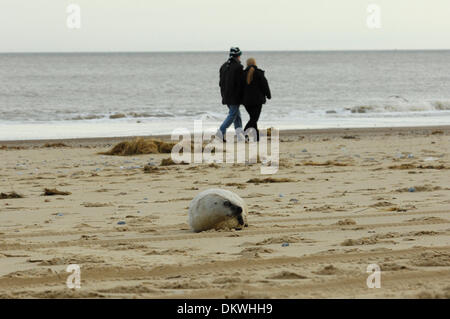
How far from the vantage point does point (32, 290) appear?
4102 millimetres

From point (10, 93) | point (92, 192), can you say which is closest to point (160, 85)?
point (10, 93)

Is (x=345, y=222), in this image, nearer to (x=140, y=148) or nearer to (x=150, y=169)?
(x=150, y=169)

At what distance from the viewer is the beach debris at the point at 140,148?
12.9m

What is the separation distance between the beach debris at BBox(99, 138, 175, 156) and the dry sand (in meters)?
1.36

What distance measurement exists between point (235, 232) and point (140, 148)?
7.39 metres

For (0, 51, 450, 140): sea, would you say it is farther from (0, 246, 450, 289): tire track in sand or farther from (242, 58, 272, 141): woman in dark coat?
(0, 246, 450, 289): tire track in sand

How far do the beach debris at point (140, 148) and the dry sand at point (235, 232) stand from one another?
1.36m

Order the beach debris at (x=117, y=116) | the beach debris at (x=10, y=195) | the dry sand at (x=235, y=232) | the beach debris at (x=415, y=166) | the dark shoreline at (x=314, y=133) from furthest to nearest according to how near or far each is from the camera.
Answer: the beach debris at (x=117, y=116), the dark shoreline at (x=314, y=133), the beach debris at (x=415, y=166), the beach debris at (x=10, y=195), the dry sand at (x=235, y=232)

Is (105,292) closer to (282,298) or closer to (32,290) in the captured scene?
(32,290)

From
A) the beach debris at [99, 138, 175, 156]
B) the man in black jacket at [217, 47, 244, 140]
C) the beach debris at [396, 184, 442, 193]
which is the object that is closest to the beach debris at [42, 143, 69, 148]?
the beach debris at [99, 138, 175, 156]

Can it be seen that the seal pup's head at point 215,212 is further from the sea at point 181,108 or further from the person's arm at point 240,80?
the sea at point 181,108

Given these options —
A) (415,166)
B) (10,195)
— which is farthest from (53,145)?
(415,166)

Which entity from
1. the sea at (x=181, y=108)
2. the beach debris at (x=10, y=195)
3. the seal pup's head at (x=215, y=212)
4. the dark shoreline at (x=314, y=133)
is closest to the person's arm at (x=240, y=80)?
the dark shoreline at (x=314, y=133)

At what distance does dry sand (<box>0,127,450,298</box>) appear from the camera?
4113 mm
